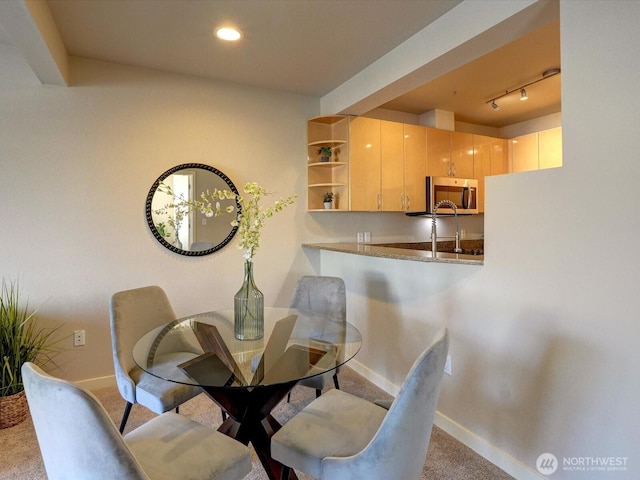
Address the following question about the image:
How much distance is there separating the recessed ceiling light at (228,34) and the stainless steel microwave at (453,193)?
2362mm

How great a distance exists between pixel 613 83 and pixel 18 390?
3.52 m

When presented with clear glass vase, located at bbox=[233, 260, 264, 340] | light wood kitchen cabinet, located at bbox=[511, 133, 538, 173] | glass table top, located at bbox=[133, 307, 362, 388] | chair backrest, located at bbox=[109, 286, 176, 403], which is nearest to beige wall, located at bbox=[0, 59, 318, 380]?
chair backrest, located at bbox=[109, 286, 176, 403]

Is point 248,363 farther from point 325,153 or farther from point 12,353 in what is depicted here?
point 325,153

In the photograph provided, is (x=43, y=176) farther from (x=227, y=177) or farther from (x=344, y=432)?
(x=344, y=432)

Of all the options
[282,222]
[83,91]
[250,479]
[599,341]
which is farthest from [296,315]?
Answer: [83,91]

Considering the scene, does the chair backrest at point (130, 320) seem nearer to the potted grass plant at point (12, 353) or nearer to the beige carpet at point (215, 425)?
the beige carpet at point (215, 425)

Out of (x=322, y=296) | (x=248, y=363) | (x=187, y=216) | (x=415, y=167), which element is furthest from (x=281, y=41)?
(x=248, y=363)

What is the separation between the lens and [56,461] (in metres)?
0.92

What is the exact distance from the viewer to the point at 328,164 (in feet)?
11.3

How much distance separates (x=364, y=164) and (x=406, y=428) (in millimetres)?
2716

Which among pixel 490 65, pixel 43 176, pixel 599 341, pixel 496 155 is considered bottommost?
pixel 599 341

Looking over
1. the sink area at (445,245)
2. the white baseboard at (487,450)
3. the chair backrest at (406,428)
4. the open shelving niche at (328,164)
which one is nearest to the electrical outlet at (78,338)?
the open shelving niche at (328,164)

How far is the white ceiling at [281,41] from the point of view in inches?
80.0

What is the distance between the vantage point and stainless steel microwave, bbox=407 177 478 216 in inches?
150
